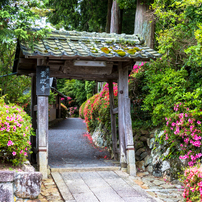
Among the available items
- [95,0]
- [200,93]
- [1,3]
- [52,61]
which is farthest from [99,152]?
[95,0]

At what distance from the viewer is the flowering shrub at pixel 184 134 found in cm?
470

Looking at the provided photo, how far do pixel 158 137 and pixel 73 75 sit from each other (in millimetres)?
2898

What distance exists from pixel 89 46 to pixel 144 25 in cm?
482

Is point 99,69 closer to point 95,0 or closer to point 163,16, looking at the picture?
point 163,16

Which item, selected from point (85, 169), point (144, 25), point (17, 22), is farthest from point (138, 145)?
point (144, 25)

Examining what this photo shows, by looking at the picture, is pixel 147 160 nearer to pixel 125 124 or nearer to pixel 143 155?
pixel 143 155

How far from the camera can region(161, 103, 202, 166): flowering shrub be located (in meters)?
4.70

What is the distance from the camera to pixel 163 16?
611 cm

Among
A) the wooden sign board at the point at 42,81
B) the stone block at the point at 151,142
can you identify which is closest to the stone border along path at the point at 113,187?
the stone block at the point at 151,142

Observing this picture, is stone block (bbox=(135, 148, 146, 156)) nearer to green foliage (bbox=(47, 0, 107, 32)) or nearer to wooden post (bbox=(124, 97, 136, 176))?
wooden post (bbox=(124, 97, 136, 176))

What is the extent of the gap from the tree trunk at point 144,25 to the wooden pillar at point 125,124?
13.0 feet

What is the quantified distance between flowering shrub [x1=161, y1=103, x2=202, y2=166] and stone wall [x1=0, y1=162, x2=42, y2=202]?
9.90 ft

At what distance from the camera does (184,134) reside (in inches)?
192

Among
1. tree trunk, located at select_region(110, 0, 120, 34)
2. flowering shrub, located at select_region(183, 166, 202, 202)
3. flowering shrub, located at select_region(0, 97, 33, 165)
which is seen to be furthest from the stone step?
tree trunk, located at select_region(110, 0, 120, 34)
